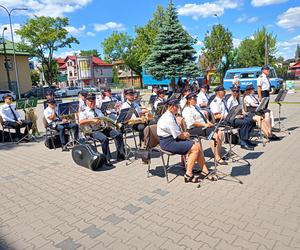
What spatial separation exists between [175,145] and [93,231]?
2118 mm

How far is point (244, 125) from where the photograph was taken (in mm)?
7355

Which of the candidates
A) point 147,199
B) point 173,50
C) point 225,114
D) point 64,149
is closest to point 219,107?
point 225,114

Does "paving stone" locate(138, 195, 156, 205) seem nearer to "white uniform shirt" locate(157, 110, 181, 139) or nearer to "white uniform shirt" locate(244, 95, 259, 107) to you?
"white uniform shirt" locate(157, 110, 181, 139)

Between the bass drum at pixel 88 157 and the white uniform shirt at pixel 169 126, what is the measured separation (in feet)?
5.51

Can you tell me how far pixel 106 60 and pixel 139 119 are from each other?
7745 centimetres

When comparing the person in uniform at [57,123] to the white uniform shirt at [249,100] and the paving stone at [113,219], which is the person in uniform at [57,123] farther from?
the white uniform shirt at [249,100]

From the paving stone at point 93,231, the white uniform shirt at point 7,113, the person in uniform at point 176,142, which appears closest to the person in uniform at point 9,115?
the white uniform shirt at point 7,113

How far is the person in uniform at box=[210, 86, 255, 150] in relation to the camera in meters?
7.26

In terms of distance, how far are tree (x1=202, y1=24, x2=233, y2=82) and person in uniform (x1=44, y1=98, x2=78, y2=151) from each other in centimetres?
2925

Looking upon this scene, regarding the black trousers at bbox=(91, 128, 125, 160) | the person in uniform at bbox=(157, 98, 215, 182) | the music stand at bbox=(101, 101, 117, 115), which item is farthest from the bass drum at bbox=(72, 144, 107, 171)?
the music stand at bbox=(101, 101, 117, 115)

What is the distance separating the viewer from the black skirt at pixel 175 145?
5.22 meters

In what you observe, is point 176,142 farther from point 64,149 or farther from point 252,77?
point 252,77

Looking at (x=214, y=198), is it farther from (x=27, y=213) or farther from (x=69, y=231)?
(x=27, y=213)

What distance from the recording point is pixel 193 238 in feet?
11.6
